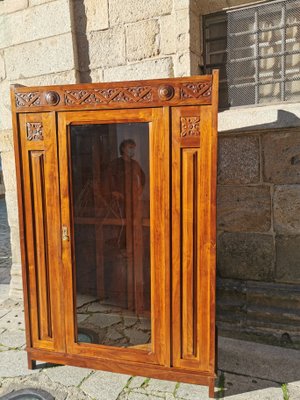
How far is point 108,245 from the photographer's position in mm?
2350

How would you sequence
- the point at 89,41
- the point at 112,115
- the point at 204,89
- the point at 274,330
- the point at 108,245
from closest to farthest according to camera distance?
the point at 204,89
the point at 112,115
the point at 108,245
the point at 274,330
the point at 89,41

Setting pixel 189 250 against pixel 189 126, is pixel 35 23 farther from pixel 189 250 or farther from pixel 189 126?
pixel 189 250

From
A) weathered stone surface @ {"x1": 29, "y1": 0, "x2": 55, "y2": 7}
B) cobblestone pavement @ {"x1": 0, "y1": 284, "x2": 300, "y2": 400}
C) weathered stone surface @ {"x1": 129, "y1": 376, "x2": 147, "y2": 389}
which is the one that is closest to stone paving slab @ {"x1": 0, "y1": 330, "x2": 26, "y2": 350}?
cobblestone pavement @ {"x1": 0, "y1": 284, "x2": 300, "y2": 400}

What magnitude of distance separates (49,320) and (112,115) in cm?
148

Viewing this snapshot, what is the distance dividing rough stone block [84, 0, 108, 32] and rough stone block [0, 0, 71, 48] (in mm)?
181

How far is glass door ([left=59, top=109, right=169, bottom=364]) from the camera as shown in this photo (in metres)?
1.95

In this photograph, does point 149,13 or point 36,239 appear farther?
point 149,13

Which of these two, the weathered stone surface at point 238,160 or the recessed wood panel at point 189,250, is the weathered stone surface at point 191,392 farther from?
the weathered stone surface at point 238,160

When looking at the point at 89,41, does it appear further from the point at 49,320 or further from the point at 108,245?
the point at 49,320

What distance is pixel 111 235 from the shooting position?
2.35m

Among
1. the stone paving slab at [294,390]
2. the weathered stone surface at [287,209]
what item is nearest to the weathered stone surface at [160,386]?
the stone paving slab at [294,390]

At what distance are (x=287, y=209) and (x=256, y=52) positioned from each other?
1.34m

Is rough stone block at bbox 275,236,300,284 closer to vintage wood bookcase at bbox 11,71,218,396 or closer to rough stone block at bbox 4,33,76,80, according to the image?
vintage wood bookcase at bbox 11,71,218,396

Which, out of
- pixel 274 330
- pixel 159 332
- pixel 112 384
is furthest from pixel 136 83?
pixel 274 330
